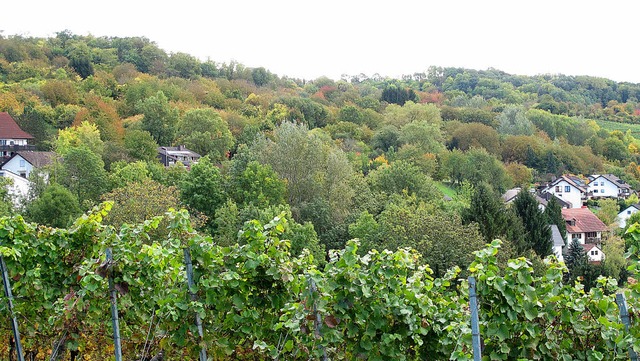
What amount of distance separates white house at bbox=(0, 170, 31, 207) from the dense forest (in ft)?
1.89

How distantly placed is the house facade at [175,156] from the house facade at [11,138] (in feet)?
40.0

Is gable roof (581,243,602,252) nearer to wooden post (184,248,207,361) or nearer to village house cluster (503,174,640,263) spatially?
village house cluster (503,174,640,263)

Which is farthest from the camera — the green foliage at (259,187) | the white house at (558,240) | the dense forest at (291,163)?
the white house at (558,240)

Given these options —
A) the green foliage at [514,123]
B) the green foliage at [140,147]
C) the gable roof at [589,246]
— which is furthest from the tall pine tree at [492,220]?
the green foliage at [514,123]

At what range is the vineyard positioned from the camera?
18.9 feet

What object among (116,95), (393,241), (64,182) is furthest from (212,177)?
(116,95)

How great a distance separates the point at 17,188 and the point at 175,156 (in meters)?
18.4

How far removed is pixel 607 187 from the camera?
79938mm

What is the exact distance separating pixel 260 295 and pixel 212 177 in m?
32.5

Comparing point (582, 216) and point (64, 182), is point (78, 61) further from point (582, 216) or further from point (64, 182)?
point (582, 216)

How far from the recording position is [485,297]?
573 centimetres

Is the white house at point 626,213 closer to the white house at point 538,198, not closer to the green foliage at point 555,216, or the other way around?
the white house at point 538,198

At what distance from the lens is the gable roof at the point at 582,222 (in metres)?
55.5

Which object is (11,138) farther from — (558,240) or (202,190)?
(558,240)
